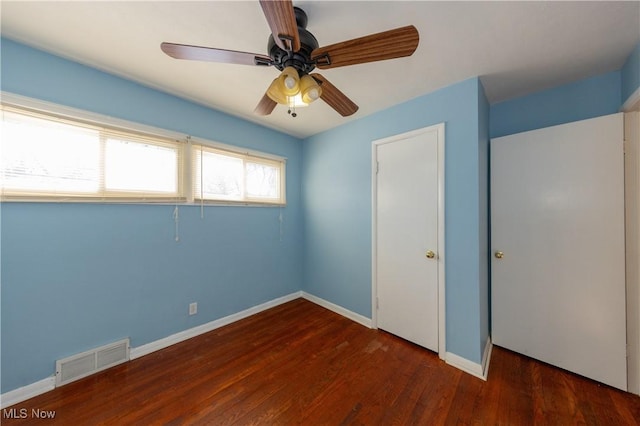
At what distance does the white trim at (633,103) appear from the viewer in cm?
150

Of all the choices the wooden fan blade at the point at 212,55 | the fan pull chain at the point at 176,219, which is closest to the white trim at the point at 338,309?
the fan pull chain at the point at 176,219

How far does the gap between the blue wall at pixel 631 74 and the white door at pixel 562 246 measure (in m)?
0.21

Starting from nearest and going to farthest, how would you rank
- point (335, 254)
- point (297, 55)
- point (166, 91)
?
point (297, 55), point (166, 91), point (335, 254)

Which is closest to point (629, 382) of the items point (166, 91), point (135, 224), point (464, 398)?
point (464, 398)

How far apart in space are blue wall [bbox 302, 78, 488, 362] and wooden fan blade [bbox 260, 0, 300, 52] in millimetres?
1585

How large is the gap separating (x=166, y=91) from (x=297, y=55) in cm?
168

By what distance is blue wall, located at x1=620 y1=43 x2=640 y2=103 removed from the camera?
1.50m

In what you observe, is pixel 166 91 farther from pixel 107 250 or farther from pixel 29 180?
pixel 107 250

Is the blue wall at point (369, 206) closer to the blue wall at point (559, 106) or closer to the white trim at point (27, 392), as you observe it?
the blue wall at point (559, 106)

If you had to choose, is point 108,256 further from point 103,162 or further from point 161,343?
point 161,343

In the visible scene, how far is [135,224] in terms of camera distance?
6.52ft

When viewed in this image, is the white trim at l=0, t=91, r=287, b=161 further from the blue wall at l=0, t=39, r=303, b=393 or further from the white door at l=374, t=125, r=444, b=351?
the white door at l=374, t=125, r=444, b=351

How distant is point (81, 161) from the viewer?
177 cm

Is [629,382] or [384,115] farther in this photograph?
[384,115]
